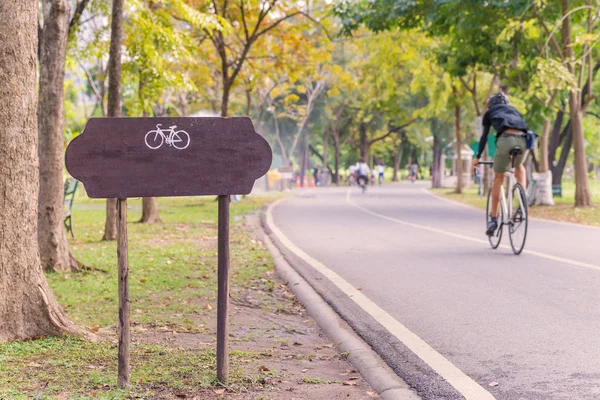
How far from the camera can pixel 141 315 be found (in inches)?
280

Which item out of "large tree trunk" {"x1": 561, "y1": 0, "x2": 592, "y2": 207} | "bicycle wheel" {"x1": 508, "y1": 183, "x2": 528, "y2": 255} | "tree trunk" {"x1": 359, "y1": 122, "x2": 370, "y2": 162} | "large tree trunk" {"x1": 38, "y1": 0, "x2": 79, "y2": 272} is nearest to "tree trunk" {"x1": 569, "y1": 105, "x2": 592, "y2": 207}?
"large tree trunk" {"x1": 561, "y1": 0, "x2": 592, "y2": 207}

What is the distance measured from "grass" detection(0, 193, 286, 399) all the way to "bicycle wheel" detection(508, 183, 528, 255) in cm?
318

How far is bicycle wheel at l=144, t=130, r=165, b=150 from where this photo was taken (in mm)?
4684

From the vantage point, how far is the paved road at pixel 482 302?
4906 millimetres

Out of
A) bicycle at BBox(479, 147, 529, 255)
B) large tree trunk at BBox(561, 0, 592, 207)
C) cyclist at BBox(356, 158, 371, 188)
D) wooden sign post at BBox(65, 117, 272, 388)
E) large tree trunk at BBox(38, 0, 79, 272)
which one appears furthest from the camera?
cyclist at BBox(356, 158, 371, 188)

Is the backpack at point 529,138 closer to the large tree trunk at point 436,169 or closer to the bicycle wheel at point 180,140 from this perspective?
the bicycle wheel at point 180,140

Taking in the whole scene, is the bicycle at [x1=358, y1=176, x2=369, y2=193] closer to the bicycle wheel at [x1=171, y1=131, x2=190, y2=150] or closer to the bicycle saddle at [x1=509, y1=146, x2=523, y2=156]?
the bicycle saddle at [x1=509, y1=146, x2=523, y2=156]

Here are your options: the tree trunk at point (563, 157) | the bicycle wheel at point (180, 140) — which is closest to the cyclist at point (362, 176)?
the tree trunk at point (563, 157)

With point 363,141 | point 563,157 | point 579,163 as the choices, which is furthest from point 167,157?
point 363,141

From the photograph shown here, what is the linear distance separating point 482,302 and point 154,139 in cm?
376

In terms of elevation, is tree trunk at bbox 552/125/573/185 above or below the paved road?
above

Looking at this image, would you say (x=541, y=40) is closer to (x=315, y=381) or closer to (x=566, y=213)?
(x=566, y=213)

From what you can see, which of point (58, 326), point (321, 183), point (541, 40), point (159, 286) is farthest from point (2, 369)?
point (321, 183)

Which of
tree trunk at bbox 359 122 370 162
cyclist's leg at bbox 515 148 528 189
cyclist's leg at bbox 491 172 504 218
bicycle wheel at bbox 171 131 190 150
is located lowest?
cyclist's leg at bbox 491 172 504 218
